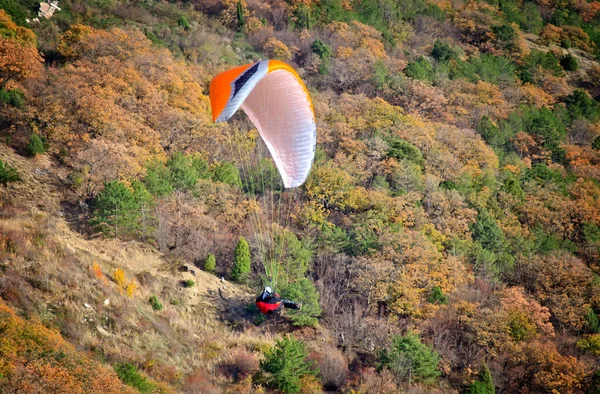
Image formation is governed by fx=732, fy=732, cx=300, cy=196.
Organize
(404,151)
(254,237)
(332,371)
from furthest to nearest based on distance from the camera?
1. (404,151)
2. (254,237)
3. (332,371)

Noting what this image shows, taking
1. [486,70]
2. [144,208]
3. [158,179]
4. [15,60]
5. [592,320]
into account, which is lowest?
[592,320]

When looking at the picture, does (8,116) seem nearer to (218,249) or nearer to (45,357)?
(218,249)

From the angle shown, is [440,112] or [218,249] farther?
[440,112]

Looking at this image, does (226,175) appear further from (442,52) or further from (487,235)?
(442,52)

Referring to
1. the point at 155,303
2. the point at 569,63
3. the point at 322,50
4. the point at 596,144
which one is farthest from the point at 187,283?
the point at 569,63

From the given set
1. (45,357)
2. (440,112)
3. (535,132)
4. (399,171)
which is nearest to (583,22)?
(535,132)

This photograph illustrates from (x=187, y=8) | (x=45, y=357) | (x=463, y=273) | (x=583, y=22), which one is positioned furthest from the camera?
(x=583, y=22)

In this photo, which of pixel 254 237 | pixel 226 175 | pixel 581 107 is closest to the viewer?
pixel 254 237
